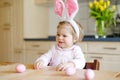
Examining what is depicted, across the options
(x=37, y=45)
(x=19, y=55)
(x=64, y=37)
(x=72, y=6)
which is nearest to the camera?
(x=72, y=6)

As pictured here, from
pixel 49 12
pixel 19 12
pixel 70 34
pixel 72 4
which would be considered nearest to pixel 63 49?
pixel 70 34

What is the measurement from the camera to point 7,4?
3602mm

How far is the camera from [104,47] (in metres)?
2.63

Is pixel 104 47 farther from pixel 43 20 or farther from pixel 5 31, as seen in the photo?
pixel 5 31

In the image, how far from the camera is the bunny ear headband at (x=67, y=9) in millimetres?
1216

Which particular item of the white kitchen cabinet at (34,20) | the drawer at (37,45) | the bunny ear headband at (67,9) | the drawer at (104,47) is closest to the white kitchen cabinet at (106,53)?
the drawer at (104,47)

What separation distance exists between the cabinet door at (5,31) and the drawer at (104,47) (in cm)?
147

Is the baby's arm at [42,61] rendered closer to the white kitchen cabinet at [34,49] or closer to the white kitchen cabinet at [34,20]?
the white kitchen cabinet at [34,49]

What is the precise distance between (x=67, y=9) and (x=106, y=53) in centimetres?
151

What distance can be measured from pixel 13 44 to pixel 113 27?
5.18 ft

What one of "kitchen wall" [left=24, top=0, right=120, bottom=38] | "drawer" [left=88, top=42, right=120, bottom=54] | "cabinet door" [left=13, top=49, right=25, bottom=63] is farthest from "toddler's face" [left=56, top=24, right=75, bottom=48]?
"cabinet door" [left=13, top=49, right=25, bottom=63]

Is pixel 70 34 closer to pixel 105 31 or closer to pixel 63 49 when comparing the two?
pixel 63 49

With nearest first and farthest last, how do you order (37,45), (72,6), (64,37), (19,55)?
1. (72,6)
2. (64,37)
3. (37,45)
4. (19,55)

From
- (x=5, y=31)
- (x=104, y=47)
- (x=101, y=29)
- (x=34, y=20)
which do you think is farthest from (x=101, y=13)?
(x=5, y=31)
